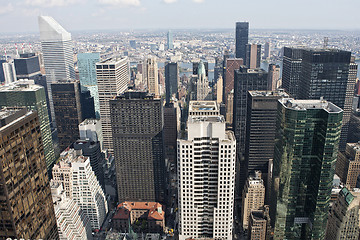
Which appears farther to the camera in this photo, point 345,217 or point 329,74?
Answer: point 329,74

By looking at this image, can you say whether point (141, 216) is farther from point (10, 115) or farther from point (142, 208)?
point (10, 115)

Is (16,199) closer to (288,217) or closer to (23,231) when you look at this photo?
(23,231)

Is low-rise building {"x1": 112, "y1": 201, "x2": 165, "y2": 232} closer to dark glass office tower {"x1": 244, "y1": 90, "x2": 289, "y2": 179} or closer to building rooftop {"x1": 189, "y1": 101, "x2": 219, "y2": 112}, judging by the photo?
dark glass office tower {"x1": 244, "y1": 90, "x2": 289, "y2": 179}

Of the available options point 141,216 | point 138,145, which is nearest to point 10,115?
point 138,145

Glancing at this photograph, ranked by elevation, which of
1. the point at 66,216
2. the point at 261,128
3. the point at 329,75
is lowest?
the point at 66,216

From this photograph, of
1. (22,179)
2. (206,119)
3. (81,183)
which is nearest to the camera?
(22,179)

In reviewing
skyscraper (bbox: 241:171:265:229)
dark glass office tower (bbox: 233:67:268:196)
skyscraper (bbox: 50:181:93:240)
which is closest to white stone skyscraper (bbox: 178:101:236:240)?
skyscraper (bbox: 241:171:265:229)

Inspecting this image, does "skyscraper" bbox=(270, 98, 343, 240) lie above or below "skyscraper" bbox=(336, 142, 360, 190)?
above

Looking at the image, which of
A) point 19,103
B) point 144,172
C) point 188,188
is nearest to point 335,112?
point 188,188
